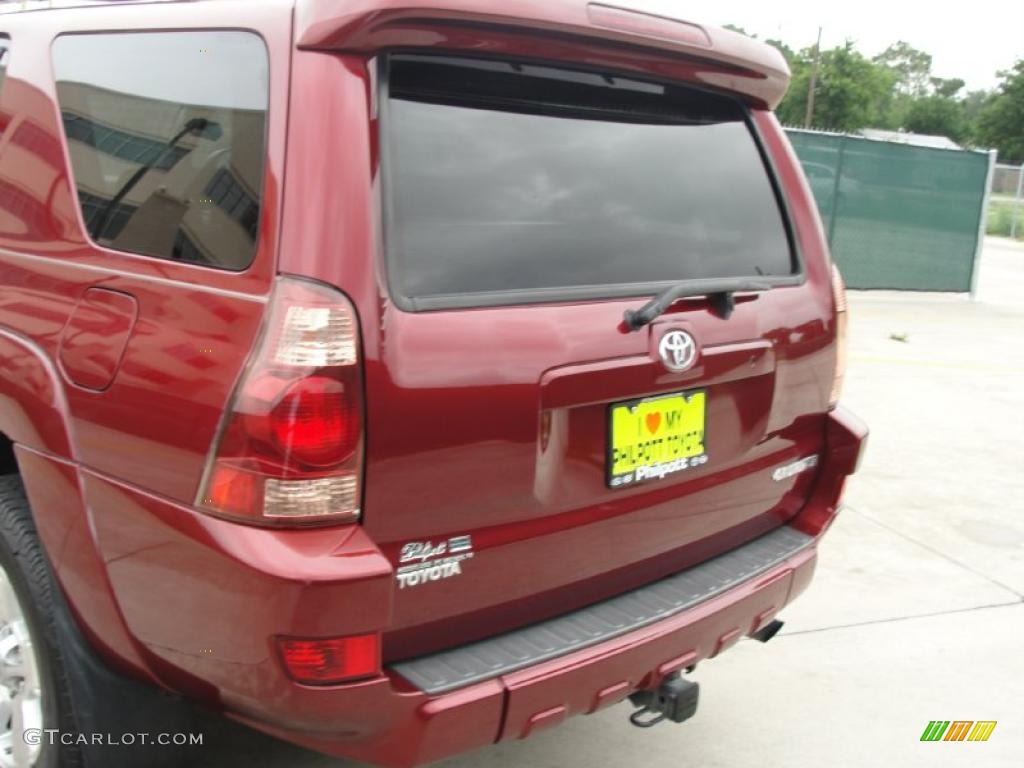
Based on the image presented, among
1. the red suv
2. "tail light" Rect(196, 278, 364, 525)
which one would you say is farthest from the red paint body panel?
"tail light" Rect(196, 278, 364, 525)

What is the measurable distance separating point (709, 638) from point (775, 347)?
76 cm

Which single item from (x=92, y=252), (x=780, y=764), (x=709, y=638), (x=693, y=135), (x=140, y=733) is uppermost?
(x=693, y=135)

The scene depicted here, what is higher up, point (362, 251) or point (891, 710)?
point (362, 251)

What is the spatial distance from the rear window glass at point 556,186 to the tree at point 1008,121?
62072mm

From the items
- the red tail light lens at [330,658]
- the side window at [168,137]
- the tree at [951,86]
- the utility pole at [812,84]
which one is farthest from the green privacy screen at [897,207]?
the tree at [951,86]

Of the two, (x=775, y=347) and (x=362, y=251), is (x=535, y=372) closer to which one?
(x=362, y=251)

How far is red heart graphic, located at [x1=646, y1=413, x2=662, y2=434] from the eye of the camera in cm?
241

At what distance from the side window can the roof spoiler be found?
0.20m

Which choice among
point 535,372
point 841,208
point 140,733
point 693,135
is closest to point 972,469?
point 693,135

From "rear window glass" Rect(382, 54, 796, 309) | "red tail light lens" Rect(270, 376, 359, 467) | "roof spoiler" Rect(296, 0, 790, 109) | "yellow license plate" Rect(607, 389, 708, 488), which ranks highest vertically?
"roof spoiler" Rect(296, 0, 790, 109)

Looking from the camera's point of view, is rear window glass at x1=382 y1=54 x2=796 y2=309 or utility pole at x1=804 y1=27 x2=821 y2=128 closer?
rear window glass at x1=382 y1=54 x2=796 y2=309

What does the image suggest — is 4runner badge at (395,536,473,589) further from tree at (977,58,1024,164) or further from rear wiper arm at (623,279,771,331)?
tree at (977,58,1024,164)

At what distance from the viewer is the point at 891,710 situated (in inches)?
134

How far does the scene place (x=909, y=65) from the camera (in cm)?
11356
